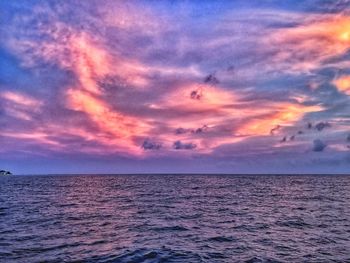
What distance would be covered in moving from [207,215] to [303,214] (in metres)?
12.4

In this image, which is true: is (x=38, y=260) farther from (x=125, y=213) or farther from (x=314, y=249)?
(x=125, y=213)

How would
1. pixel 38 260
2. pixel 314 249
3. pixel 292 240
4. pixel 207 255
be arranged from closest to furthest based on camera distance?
pixel 38 260 → pixel 207 255 → pixel 314 249 → pixel 292 240

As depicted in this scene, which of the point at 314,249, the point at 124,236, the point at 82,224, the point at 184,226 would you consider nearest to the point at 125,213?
the point at 82,224

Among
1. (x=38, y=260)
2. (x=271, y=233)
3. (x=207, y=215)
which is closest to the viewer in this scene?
(x=38, y=260)

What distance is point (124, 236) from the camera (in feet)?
95.8

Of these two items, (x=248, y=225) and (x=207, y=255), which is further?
(x=248, y=225)

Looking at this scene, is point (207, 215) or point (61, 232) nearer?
point (61, 232)

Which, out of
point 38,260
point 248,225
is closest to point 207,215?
point 248,225

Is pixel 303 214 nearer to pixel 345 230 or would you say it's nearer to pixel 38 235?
pixel 345 230

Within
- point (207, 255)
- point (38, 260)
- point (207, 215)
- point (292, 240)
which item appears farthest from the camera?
point (207, 215)

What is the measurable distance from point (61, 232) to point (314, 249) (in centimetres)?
2105

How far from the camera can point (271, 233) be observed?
31188mm

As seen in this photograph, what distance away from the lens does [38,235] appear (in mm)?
29969

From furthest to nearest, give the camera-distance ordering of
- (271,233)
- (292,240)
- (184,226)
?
(184,226) < (271,233) < (292,240)
